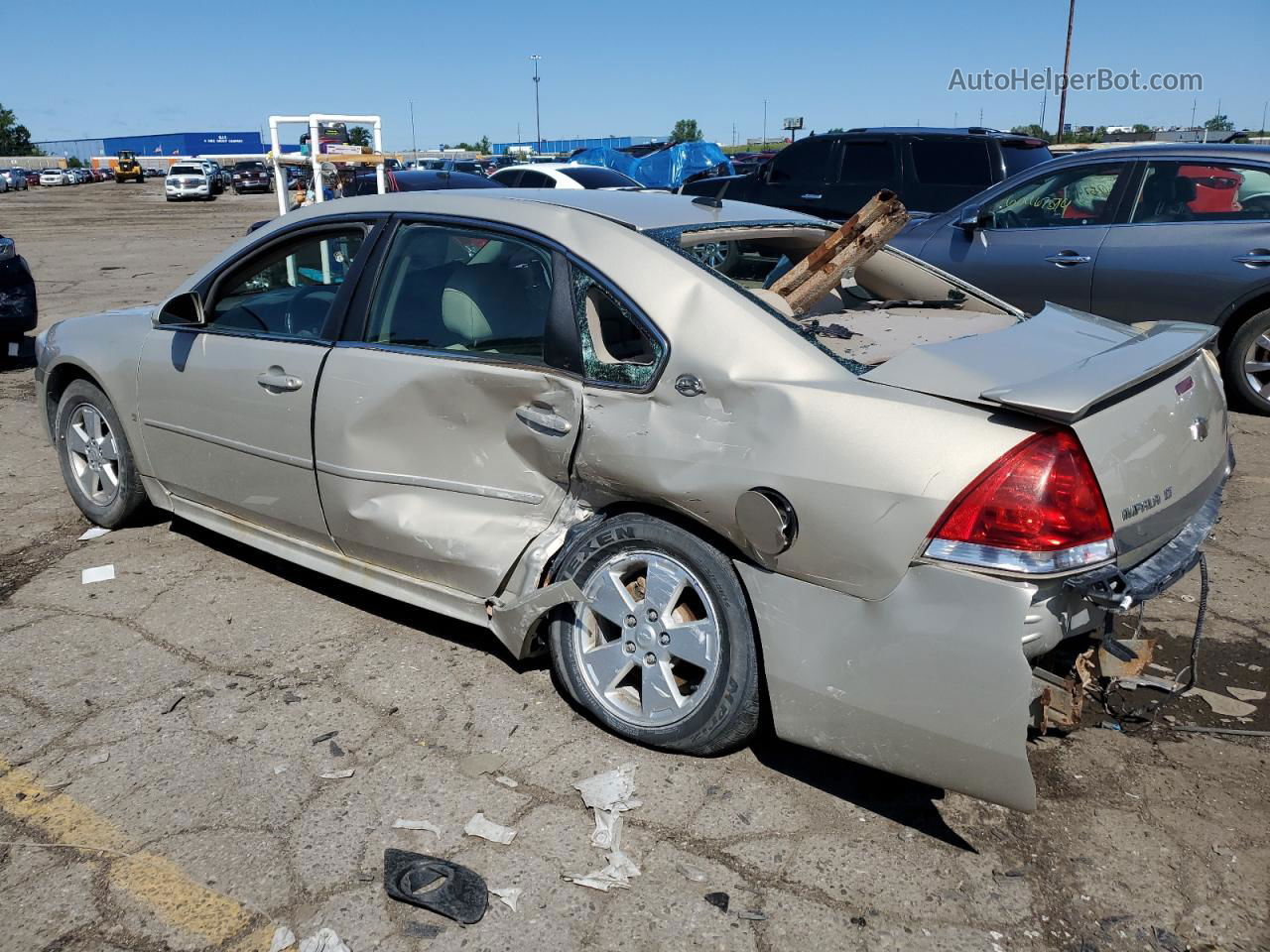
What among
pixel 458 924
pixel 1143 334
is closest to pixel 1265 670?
pixel 1143 334

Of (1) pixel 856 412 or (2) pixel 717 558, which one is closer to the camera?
(1) pixel 856 412

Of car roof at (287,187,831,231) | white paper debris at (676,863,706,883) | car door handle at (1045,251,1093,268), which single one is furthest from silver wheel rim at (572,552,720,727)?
car door handle at (1045,251,1093,268)

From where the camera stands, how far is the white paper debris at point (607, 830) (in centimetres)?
263

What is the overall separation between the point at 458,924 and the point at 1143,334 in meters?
2.56

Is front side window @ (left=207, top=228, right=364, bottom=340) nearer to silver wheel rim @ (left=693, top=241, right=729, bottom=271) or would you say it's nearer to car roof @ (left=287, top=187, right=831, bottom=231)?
car roof @ (left=287, top=187, right=831, bottom=231)

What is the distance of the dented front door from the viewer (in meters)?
3.10

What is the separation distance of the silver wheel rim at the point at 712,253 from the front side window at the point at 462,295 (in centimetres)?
47

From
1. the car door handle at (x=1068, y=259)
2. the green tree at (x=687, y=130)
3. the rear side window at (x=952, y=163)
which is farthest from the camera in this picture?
the green tree at (x=687, y=130)

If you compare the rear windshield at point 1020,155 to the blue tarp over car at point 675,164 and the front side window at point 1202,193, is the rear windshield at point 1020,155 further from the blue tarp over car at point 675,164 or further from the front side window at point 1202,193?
the blue tarp over car at point 675,164

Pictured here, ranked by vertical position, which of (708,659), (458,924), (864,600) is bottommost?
(458,924)

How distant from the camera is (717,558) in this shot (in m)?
2.75

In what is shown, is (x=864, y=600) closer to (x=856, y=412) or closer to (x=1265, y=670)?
(x=856, y=412)

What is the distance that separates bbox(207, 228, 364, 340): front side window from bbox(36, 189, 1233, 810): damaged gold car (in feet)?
0.06

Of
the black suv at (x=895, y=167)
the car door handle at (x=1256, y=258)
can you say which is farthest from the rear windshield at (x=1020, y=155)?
the car door handle at (x=1256, y=258)
